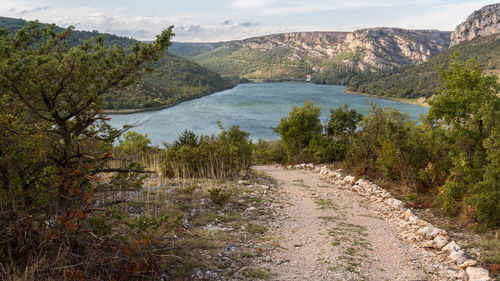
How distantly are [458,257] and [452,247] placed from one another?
34cm

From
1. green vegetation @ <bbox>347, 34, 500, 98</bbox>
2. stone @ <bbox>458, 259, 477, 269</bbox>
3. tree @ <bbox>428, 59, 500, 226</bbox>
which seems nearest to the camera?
stone @ <bbox>458, 259, 477, 269</bbox>

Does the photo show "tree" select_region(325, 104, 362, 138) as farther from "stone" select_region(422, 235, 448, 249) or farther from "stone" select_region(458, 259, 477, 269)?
"stone" select_region(458, 259, 477, 269)

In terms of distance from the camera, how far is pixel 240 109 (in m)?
71.7

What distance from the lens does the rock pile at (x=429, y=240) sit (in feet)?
16.7

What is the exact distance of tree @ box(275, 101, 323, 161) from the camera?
68.4 ft

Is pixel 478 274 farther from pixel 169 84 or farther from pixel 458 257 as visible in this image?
pixel 169 84

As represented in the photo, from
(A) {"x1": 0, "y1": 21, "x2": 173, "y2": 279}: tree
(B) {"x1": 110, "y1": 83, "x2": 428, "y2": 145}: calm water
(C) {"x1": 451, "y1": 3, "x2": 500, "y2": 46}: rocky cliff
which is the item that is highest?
(C) {"x1": 451, "y1": 3, "x2": 500, "y2": 46}: rocky cliff

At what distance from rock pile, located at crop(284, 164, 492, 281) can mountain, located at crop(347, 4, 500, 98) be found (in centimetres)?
7474

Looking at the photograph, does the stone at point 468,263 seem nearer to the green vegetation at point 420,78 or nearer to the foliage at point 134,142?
the foliage at point 134,142

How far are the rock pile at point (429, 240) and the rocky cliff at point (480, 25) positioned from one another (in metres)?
161

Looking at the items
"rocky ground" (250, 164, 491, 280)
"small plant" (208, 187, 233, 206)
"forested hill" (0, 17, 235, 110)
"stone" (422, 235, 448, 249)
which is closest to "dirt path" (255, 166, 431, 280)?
"rocky ground" (250, 164, 491, 280)

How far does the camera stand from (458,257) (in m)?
5.45

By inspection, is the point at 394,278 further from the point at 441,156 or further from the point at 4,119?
the point at 441,156

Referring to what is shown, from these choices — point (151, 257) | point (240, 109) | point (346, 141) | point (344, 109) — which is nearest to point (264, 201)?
point (151, 257)
